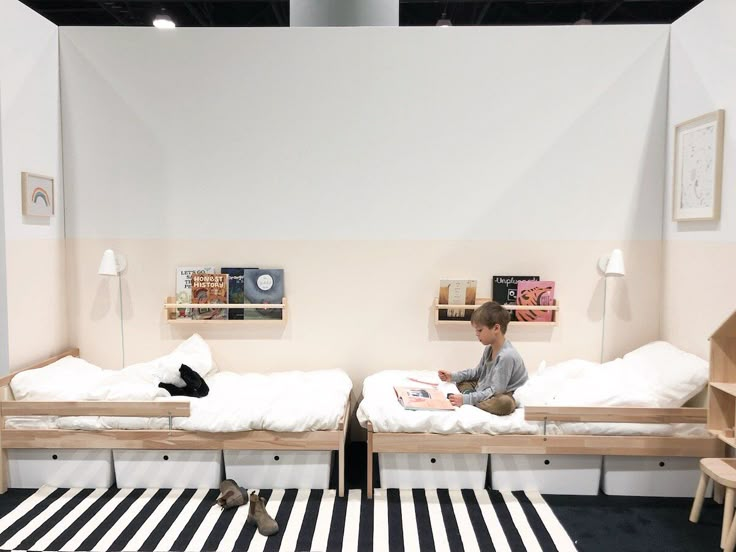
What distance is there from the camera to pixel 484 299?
3.86 m

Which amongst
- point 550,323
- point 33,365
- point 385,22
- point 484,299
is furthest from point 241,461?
point 385,22

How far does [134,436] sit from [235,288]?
1178 millimetres

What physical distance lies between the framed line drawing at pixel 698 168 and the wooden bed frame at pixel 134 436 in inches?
97.0

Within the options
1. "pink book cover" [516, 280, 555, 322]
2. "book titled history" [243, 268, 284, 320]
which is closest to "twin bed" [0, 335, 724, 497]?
"pink book cover" [516, 280, 555, 322]

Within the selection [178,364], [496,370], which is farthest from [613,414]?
[178,364]

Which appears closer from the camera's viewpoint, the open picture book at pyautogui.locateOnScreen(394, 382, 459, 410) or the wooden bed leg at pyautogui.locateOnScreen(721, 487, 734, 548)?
the wooden bed leg at pyautogui.locateOnScreen(721, 487, 734, 548)

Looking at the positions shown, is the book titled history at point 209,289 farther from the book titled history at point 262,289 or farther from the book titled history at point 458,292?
the book titled history at point 458,292

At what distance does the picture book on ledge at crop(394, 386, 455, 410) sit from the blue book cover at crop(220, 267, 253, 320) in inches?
49.9

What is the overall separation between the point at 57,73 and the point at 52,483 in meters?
2.65

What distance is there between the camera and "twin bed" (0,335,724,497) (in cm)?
301

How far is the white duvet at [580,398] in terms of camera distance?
301 cm

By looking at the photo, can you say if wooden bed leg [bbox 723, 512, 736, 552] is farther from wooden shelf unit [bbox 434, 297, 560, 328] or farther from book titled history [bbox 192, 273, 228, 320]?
book titled history [bbox 192, 273, 228, 320]

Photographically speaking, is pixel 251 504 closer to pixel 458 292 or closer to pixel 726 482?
pixel 458 292

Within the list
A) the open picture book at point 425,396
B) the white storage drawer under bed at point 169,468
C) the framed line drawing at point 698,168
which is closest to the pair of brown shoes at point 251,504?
the white storage drawer under bed at point 169,468
